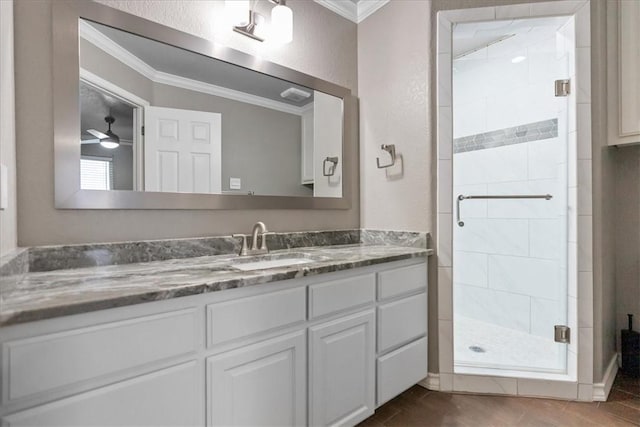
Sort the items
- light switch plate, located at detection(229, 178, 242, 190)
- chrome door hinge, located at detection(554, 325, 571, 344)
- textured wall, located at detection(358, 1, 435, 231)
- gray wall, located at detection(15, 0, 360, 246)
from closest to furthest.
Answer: gray wall, located at detection(15, 0, 360, 246)
light switch plate, located at detection(229, 178, 242, 190)
chrome door hinge, located at detection(554, 325, 571, 344)
textured wall, located at detection(358, 1, 435, 231)

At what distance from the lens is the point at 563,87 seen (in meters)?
1.77

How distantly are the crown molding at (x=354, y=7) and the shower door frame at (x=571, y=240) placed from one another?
537mm

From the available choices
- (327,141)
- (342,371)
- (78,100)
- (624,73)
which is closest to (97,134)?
(78,100)

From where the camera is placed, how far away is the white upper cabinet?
5.82 ft

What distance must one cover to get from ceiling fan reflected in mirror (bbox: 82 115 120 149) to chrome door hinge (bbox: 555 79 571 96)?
2346 mm

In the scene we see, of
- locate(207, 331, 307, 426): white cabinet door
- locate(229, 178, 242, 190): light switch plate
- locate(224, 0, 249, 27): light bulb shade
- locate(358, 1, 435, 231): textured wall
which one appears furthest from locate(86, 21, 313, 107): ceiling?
locate(207, 331, 307, 426): white cabinet door

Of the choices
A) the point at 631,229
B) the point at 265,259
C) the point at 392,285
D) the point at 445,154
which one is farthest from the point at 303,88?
the point at 631,229

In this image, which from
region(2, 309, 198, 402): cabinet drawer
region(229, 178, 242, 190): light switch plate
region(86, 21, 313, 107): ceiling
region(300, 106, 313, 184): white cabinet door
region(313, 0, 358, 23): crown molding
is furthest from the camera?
region(313, 0, 358, 23): crown molding

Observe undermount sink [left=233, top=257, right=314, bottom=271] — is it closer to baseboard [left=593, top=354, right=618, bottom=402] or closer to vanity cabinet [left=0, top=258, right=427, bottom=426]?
vanity cabinet [left=0, top=258, right=427, bottom=426]

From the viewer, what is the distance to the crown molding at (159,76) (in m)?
1.28

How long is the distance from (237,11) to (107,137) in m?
0.92

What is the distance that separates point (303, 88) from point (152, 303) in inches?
61.9

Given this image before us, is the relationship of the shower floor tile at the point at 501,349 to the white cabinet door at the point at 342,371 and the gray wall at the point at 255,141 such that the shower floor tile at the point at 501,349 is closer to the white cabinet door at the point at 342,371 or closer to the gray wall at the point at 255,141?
the white cabinet door at the point at 342,371

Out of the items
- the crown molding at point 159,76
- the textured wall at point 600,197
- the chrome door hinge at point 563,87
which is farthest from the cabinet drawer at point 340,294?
the chrome door hinge at point 563,87
